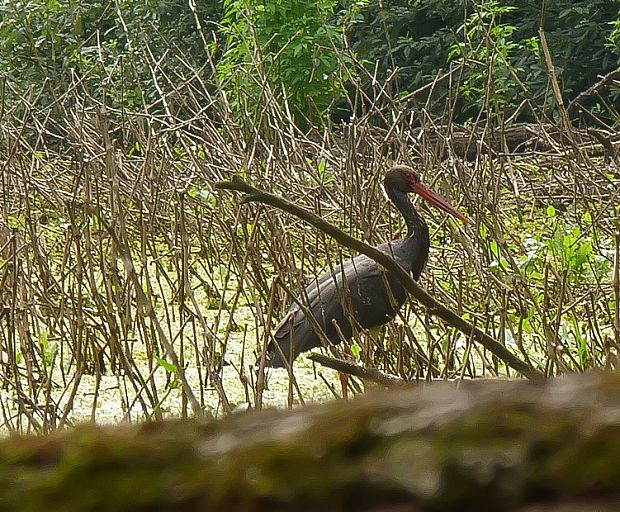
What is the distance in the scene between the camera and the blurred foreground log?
11.3 inches

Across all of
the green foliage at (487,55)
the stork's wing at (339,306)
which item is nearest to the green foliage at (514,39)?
the green foliage at (487,55)

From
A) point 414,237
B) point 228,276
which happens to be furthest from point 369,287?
point 228,276

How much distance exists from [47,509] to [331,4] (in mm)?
7851

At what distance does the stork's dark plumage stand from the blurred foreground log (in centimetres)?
294

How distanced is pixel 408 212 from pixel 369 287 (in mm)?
477

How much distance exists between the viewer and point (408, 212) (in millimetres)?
4047

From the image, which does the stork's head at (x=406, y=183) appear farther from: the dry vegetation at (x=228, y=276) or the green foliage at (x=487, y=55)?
the green foliage at (x=487, y=55)

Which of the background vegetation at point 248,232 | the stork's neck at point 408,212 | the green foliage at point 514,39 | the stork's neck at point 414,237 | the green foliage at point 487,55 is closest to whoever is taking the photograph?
the background vegetation at point 248,232

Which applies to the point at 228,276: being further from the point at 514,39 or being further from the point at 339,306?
the point at 514,39

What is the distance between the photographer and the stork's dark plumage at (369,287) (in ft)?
11.4

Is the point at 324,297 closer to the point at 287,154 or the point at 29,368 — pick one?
the point at 287,154

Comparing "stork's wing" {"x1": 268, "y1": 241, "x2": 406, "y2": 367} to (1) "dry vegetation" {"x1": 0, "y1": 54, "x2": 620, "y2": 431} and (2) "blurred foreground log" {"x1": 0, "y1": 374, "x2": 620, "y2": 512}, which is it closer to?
(1) "dry vegetation" {"x1": 0, "y1": 54, "x2": 620, "y2": 431}

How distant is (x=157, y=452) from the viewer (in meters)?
0.32

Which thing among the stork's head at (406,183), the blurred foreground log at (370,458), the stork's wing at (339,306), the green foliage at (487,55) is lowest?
the blurred foreground log at (370,458)
